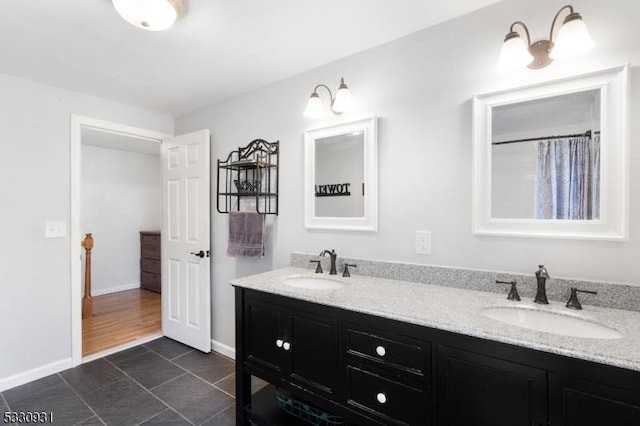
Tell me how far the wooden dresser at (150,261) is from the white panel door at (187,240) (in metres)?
1.86

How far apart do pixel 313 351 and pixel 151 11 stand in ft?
5.89

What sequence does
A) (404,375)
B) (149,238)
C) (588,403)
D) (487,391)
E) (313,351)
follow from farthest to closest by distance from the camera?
(149,238)
(313,351)
(404,375)
(487,391)
(588,403)

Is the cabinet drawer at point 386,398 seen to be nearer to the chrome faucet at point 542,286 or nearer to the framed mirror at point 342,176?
the chrome faucet at point 542,286

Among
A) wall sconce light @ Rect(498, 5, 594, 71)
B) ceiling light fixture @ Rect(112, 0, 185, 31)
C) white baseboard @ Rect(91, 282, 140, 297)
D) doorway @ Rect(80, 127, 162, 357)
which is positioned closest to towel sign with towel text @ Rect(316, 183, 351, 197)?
wall sconce light @ Rect(498, 5, 594, 71)

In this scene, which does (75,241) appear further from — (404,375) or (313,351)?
(404,375)

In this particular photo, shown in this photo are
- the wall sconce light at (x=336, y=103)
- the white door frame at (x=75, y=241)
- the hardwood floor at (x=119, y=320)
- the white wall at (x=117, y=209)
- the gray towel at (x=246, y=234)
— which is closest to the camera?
the wall sconce light at (x=336, y=103)

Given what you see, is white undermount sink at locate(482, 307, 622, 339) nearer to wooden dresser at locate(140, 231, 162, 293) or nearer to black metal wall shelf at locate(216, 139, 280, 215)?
black metal wall shelf at locate(216, 139, 280, 215)

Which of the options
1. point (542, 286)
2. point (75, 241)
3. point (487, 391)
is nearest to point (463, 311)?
point (487, 391)

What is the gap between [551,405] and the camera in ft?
3.17

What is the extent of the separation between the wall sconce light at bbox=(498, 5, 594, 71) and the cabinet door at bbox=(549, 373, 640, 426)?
48.7 inches

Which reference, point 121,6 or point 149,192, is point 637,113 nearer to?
point 121,6

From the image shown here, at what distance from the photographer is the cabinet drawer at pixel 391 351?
1196 mm

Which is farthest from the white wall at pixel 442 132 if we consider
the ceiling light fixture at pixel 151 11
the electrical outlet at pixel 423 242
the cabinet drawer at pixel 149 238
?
the cabinet drawer at pixel 149 238

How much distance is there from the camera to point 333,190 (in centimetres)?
211
